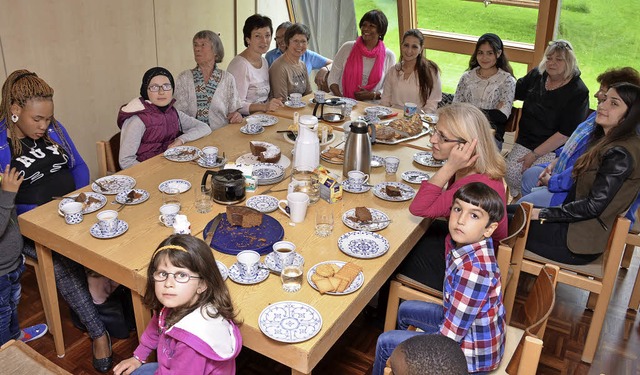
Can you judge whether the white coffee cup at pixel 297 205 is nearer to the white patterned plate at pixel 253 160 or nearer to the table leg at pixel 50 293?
the white patterned plate at pixel 253 160

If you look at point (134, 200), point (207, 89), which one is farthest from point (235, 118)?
point (134, 200)

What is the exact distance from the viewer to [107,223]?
2.04 metres

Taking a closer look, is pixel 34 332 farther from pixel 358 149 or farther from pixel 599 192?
pixel 599 192

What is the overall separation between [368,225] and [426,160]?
2.70 ft

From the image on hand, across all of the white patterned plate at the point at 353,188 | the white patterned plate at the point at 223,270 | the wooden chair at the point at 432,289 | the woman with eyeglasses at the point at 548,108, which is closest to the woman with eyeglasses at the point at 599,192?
the wooden chair at the point at 432,289

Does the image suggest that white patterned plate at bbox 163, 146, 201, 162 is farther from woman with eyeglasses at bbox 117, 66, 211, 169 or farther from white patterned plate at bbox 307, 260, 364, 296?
white patterned plate at bbox 307, 260, 364, 296

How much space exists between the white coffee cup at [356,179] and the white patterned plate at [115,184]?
0.95 m

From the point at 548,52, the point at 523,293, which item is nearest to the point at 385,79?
the point at 548,52

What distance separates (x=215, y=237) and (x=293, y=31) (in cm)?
230

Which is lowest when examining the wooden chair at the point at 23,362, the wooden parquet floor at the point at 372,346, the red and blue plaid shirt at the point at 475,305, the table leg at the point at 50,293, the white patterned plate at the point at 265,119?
the wooden parquet floor at the point at 372,346

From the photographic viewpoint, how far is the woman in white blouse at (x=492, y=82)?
3.78 meters

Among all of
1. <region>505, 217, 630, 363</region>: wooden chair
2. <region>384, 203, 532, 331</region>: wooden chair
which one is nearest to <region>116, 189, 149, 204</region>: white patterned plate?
<region>384, 203, 532, 331</region>: wooden chair

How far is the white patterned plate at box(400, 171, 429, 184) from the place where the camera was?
263 centimetres

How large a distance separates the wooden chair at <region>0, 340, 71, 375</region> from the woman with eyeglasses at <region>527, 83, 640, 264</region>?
6.81ft
